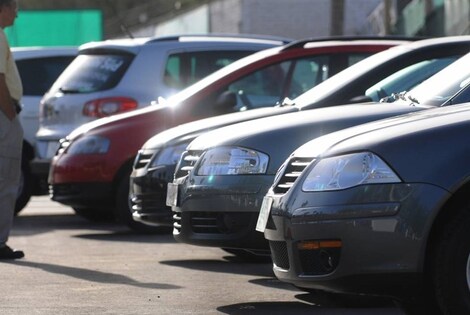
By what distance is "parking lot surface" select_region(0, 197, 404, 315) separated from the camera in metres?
7.44

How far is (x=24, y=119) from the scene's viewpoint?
1501 cm

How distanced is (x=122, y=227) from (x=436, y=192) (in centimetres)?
727

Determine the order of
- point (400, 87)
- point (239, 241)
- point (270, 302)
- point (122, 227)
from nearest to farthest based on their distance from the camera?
1. point (270, 302)
2. point (239, 241)
3. point (400, 87)
4. point (122, 227)

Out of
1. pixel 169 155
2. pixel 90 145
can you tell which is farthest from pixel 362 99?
pixel 90 145

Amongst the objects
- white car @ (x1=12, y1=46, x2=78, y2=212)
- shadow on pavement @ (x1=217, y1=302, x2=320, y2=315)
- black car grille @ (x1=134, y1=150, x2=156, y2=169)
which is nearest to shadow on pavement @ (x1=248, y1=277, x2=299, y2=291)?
shadow on pavement @ (x1=217, y1=302, x2=320, y2=315)

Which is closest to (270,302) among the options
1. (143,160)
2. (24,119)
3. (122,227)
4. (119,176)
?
(143,160)

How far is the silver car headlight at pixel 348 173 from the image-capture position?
20.2 feet

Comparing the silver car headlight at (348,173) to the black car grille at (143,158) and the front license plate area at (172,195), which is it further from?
the black car grille at (143,158)

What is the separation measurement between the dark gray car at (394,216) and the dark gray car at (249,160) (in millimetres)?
1628

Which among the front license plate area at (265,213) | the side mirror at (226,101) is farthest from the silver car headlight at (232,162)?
the side mirror at (226,101)

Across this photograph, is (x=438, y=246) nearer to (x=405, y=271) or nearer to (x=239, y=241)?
(x=405, y=271)

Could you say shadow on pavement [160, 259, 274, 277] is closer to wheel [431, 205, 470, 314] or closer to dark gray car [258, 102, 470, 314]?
dark gray car [258, 102, 470, 314]

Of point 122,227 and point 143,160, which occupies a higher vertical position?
point 143,160

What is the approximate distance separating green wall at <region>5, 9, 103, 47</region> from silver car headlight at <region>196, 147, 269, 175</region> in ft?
57.9
